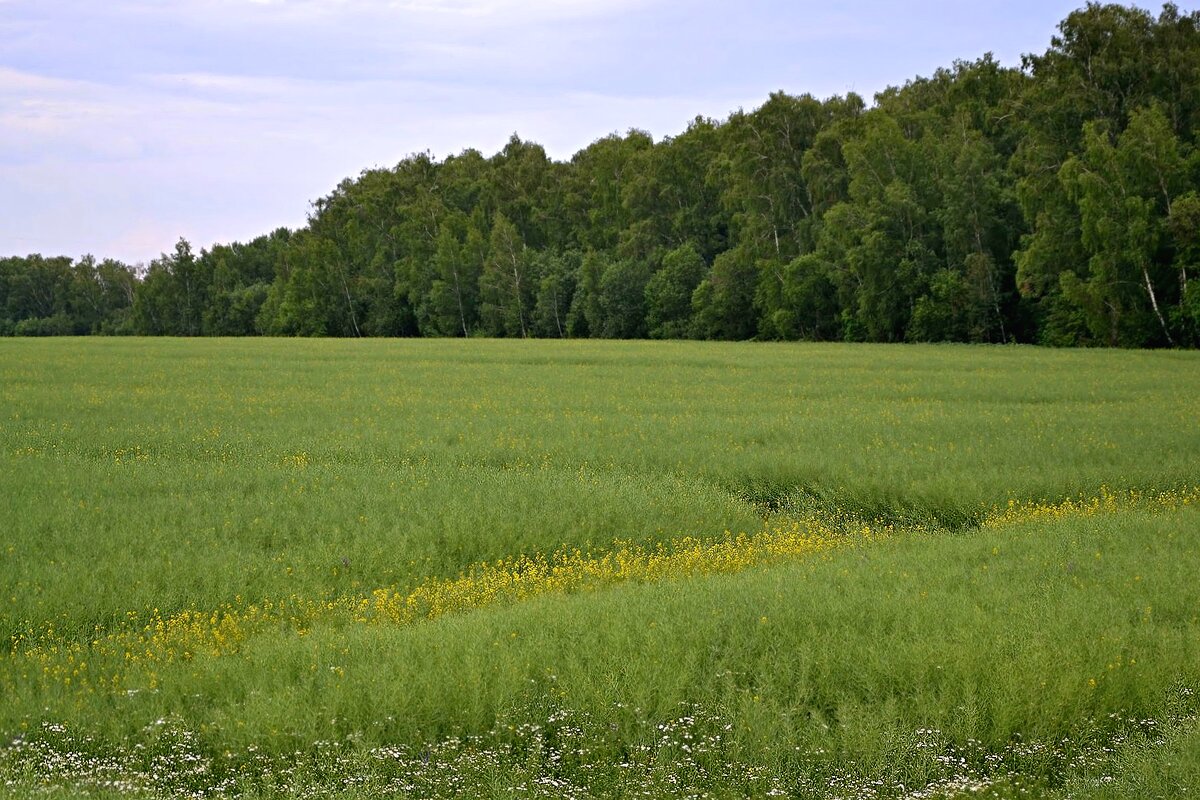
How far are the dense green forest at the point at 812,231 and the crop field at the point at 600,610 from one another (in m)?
38.2

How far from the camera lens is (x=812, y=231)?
83562 millimetres

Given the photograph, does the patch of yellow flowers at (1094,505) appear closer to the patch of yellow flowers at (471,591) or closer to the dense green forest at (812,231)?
the patch of yellow flowers at (471,591)

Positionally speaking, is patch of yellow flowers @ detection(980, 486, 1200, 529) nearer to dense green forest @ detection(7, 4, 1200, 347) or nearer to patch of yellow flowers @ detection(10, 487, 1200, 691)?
patch of yellow flowers @ detection(10, 487, 1200, 691)

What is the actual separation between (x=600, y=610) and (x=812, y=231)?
77.0 m

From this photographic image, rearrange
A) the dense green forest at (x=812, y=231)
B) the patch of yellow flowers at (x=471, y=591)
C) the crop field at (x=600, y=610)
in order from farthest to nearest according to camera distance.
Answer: the dense green forest at (x=812, y=231)
the patch of yellow flowers at (x=471, y=591)
the crop field at (x=600, y=610)

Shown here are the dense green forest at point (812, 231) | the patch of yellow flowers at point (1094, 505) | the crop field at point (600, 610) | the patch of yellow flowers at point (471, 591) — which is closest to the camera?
the crop field at point (600, 610)

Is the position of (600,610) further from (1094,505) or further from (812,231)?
(812,231)

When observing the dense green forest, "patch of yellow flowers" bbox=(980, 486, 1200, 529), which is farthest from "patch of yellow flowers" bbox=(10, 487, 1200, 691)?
the dense green forest

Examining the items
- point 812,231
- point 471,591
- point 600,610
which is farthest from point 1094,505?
point 812,231

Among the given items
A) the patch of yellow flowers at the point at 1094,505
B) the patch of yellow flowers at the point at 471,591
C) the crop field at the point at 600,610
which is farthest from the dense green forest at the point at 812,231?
the patch of yellow flowers at the point at 471,591

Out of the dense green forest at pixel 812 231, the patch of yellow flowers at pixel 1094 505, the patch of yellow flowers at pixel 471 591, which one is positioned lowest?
the patch of yellow flowers at pixel 471 591

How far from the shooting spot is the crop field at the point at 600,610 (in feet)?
24.3

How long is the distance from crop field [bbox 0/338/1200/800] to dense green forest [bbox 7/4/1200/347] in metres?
38.2

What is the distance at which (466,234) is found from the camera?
117 metres
